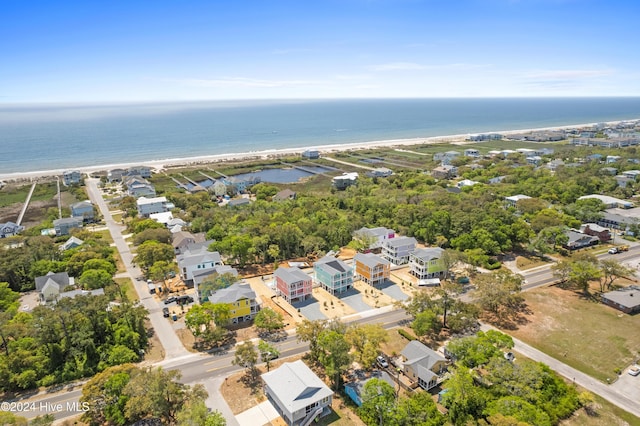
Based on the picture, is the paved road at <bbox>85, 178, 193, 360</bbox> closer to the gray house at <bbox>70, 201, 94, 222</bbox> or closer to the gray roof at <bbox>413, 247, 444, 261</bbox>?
the gray house at <bbox>70, 201, 94, 222</bbox>

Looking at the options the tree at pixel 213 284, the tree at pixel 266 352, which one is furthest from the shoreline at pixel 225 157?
the tree at pixel 266 352

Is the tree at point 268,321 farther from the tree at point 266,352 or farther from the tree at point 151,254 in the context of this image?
the tree at point 151,254

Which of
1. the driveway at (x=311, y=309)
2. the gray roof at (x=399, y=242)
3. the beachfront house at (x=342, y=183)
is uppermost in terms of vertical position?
the beachfront house at (x=342, y=183)

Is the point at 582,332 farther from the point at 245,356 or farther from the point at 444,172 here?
the point at 444,172

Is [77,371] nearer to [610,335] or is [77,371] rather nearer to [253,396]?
[253,396]

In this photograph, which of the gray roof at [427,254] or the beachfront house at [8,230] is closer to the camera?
the gray roof at [427,254]

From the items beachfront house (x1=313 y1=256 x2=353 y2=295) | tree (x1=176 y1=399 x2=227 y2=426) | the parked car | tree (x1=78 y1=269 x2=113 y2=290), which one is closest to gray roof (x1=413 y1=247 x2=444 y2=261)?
beachfront house (x1=313 y1=256 x2=353 y2=295)

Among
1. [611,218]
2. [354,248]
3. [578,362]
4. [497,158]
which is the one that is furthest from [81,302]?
[497,158]
